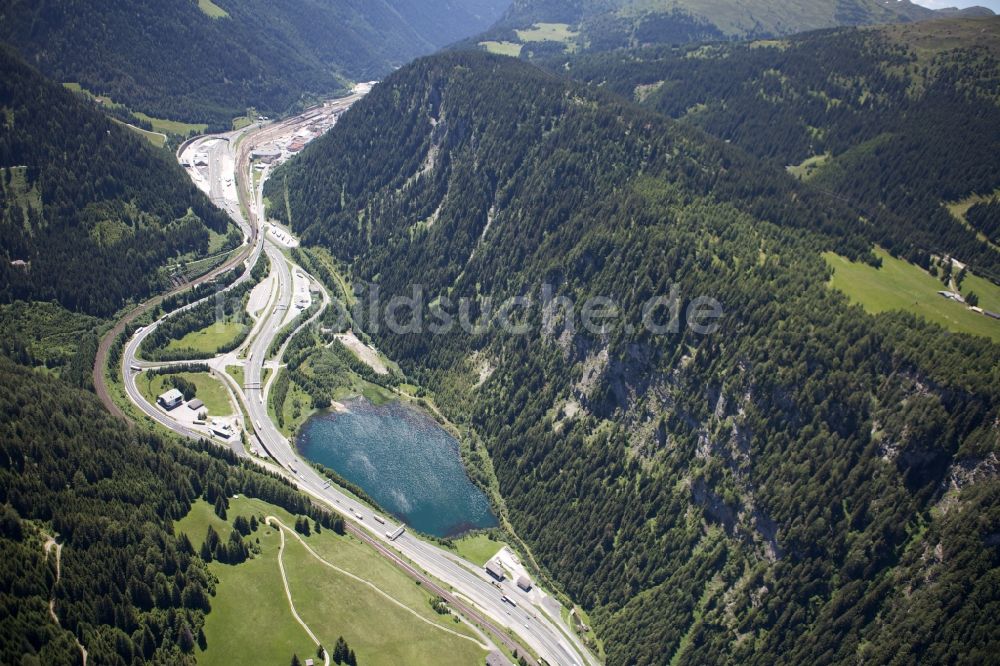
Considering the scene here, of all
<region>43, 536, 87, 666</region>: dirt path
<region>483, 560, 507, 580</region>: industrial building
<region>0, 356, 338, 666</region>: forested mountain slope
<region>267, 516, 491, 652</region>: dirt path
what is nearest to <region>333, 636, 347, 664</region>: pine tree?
<region>267, 516, 491, 652</region>: dirt path

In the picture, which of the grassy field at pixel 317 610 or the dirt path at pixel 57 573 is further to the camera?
the grassy field at pixel 317 610

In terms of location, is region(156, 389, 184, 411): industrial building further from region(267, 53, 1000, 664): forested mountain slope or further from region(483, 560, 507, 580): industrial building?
region(483, 560, 507, 580): industrial building

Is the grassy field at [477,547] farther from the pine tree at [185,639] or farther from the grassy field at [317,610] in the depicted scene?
the pine tree at [185,639]

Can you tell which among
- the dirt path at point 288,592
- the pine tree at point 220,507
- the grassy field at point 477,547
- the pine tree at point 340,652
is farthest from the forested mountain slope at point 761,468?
the pine tree at point 220,507

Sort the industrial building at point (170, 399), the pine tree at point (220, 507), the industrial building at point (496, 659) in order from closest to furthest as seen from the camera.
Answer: the industrial building at point (496, 659) → the pine tree at point (220, 507) → the industrial building at point (170, 399)

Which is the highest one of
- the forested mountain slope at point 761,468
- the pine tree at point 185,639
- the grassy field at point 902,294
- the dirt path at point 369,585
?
the grassy field at point 902,294

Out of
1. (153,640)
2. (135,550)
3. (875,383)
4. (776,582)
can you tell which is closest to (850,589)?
(776,582)

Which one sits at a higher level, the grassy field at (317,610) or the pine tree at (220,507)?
the pine tree at (220,507)

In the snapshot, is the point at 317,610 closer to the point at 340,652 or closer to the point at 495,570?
the point at 340,652
